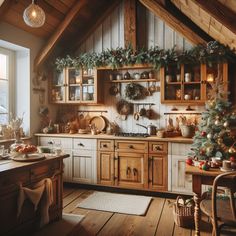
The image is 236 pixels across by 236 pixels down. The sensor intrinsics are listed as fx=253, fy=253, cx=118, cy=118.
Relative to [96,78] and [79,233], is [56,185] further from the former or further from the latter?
[96,78]

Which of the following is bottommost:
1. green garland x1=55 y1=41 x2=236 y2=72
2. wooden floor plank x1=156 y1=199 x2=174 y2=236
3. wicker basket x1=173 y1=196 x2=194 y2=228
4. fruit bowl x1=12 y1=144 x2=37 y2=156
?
wooden floor plank x1=156 y1=199 x2=174 y2=236

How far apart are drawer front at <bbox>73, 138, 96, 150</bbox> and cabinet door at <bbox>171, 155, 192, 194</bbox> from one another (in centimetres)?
133

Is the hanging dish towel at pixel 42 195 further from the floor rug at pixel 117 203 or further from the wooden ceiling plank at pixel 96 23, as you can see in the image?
the wooden ceiling plank at pixel 96 23

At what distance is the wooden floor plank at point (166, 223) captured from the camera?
2848 mm

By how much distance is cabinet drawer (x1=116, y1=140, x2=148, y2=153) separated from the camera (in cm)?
401

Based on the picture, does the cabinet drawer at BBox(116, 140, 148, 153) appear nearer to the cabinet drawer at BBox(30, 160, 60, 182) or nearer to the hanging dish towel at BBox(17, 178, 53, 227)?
the cabinet drawer at BBox(30, 160, 60, 182)

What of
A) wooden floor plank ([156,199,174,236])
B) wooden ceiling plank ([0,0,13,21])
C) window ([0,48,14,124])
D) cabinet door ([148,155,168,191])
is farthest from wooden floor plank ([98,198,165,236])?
wooden ceiling plank ([0,0,13,21])

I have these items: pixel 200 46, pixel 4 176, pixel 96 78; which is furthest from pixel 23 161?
pixel 200 46

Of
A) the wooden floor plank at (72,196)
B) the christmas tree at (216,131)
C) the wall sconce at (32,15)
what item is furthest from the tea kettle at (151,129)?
the wall sconce at (32,15)

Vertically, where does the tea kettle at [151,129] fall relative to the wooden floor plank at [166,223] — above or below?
above

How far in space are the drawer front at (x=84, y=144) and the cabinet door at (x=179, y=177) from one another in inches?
52.5

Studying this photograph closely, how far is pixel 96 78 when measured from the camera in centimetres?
450

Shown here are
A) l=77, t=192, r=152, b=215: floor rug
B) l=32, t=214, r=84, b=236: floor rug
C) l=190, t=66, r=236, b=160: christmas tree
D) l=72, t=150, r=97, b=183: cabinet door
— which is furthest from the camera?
l=72, t=150, r=97, b=183: cabinet door

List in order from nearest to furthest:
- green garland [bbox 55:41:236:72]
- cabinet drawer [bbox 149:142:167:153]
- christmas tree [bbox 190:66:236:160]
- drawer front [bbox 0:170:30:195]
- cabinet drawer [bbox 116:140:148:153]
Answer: drawer front [bbox 0:170:30:195] → christmas tree [bbox 190:66:236:160] → green garland [bbox 55:41:236:72] → cabinet drawer [bbox 149:142:167:153] → cabinet drawer [bbox 116:140:148:153]
